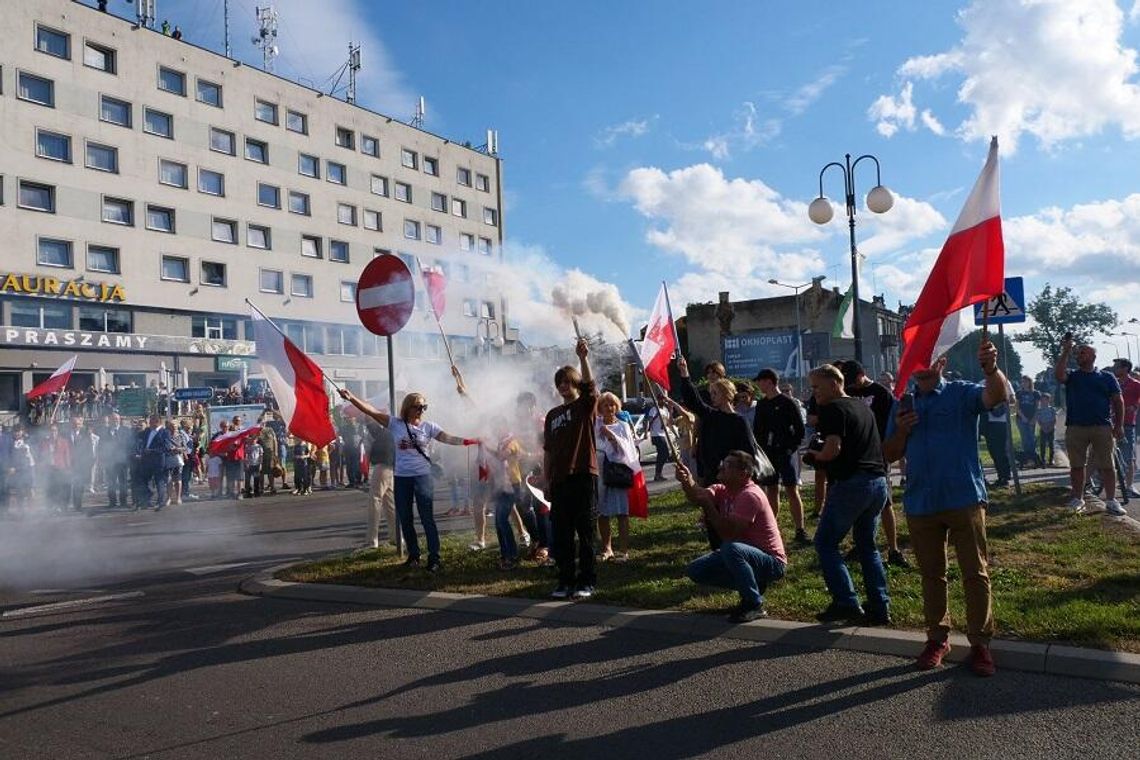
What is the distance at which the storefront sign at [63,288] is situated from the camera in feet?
111

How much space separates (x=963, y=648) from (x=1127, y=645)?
0.85 metres

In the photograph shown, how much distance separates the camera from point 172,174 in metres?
40.2

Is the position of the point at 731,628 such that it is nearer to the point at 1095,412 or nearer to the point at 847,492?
the point at 847,492

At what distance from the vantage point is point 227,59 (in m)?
42.4

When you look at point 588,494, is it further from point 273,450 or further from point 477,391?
point 273,450

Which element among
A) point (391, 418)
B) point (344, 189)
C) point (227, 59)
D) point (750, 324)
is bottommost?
point (391, 418)

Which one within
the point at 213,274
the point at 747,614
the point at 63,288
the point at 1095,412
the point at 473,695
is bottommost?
the point at 473,695

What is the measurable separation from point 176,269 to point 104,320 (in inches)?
173

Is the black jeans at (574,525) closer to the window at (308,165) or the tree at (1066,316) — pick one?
the window at (308,165)

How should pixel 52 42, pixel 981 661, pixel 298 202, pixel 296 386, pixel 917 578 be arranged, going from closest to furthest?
pixel 981 661 → pixel 917 578 → pixel 296 386 → pixel 52 42 → pixel 298 202

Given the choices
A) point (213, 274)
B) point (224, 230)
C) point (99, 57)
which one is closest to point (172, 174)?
point (224, 230)

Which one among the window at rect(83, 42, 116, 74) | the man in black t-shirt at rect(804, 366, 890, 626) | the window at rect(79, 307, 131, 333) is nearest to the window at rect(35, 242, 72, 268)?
the window at rect(79, 307, 131, 333)

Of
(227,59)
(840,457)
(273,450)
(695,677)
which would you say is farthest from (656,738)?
(227,59)

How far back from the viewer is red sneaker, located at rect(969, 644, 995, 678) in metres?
4.71
